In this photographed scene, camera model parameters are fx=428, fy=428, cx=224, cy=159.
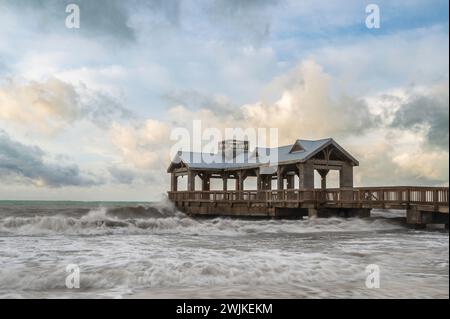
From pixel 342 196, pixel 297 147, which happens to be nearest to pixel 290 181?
pixel 297 147

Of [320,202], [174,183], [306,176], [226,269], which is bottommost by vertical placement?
[226,269]

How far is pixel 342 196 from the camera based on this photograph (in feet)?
90.7

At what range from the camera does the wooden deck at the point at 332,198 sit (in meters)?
22.4

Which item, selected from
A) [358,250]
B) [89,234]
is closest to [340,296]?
[358,250]

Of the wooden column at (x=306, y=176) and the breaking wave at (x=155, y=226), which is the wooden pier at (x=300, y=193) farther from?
the breaking wave at (x=155, y=226)

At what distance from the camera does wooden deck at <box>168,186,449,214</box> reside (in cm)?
2239

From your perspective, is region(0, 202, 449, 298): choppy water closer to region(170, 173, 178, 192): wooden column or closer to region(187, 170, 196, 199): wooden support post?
region(187, 170, 196, 199): wooden support post

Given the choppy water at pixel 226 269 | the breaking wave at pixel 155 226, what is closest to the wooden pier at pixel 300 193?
the breaking wave at pixel 155 226

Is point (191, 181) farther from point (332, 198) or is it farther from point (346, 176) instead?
point (332, 198)

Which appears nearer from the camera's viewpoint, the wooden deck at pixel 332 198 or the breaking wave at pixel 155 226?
the breaking wave at pixel 155 226

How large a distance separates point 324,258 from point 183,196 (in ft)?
95.7

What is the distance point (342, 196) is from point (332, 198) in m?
0.81

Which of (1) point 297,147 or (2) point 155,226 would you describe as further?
(1) point 297,147

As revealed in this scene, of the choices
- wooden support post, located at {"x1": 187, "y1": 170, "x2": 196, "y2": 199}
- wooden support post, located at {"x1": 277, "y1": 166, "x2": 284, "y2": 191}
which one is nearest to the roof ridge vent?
wooden support post, located at {"x1": 277, "y1": 166, "x2": 284, "y2": 191}
